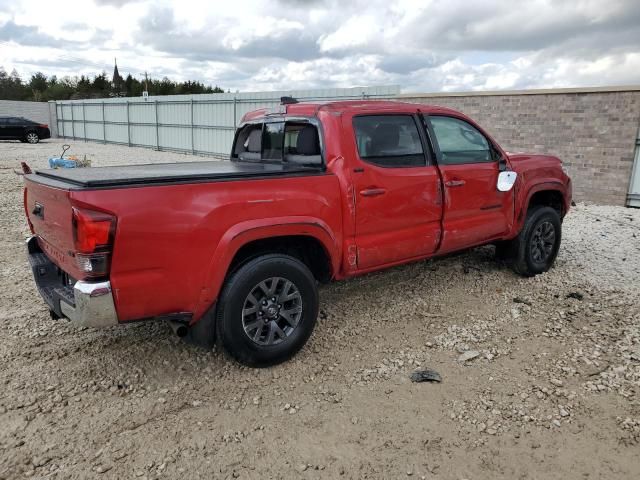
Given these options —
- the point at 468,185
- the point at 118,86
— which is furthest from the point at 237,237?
the point at 118,86

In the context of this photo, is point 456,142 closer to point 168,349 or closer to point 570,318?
point 570,318

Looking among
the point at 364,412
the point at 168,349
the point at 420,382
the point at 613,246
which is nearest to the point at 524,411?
the point at 420,382

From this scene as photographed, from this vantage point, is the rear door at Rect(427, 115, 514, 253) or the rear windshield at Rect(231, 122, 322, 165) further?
the rear door at Rect(427, 115, 514, 253)

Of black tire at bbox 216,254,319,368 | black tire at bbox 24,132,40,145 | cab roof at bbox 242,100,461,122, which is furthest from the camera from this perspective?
black tire at bbox 24,132,40,145

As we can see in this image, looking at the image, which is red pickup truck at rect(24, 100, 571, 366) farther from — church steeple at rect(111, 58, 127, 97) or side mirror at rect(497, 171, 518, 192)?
church steeple at rect(111, 58, 127, 97)

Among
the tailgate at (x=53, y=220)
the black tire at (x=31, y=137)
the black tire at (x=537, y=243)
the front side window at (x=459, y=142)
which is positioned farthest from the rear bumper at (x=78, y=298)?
the black tire at (x=31, y=137)

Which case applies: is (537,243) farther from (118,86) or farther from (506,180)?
(118,86)

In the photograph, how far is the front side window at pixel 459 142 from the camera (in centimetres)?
Result: 461

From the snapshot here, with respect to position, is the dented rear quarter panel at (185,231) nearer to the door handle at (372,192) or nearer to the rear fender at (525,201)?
the door handle at (372,192)

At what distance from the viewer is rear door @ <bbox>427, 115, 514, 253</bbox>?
455 centimetres

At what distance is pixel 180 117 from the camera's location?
24.5 m

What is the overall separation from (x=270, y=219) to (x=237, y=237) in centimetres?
27

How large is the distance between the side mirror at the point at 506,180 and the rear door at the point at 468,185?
1.9 inches

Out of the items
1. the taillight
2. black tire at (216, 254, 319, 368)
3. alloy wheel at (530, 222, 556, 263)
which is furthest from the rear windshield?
alloy wheel at (530, 222, 556, 263)
